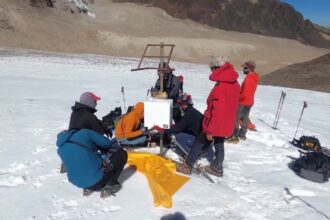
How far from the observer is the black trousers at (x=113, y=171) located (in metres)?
5.20

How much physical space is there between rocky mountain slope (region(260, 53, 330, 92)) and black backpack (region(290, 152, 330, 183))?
50.4 ft

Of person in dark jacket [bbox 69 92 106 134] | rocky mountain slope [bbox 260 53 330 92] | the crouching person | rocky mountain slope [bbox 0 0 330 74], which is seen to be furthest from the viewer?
rocky mountain slope [bbox 0 0 330 74]

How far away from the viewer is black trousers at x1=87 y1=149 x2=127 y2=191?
5.20 meters

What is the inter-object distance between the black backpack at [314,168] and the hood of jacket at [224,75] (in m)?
1.81

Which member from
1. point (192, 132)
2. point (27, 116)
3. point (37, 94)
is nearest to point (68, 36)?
point (37, 94)

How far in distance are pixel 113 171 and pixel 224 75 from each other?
1.88m

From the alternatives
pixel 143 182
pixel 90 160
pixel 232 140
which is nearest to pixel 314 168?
pixel 232 140

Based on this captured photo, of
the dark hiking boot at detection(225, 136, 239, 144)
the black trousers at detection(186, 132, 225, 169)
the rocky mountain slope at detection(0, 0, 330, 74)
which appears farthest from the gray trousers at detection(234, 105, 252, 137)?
the rocky mountain slope at detection(0, 0, 330, 74)

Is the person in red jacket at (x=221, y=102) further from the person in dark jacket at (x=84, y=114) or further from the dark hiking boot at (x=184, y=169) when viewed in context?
the person in dark jacket at (x=84, y=114)

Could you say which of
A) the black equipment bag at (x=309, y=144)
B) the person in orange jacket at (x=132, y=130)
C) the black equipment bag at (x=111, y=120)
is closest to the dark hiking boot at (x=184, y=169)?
the person in orange jacket at (x=132, y=130)

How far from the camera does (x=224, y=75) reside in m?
5.79

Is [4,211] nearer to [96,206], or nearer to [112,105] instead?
[96,206]

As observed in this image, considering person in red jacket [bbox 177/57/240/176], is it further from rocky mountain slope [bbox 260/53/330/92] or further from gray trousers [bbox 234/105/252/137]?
rocky mountain slope [bbox 260/53/330/92]

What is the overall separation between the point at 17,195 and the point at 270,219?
297 cm
